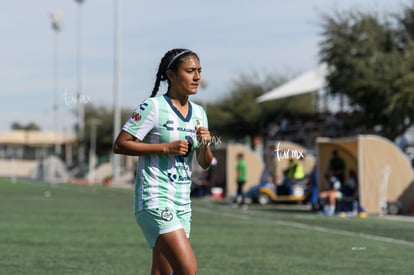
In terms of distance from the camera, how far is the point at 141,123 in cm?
639

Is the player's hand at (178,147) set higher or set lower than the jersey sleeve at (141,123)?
lower

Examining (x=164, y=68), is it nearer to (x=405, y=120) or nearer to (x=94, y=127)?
(x=405, y=120)

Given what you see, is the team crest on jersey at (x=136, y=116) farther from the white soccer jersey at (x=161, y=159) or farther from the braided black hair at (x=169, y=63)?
the braided black hair at (x=169, y=63)

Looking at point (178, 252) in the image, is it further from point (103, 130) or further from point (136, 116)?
point (103, 130)

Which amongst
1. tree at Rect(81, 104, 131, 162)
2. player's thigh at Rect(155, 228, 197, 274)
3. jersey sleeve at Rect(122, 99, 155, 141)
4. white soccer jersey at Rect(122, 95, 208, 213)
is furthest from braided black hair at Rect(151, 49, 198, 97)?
tree at Rect(81, 104, 131, 162)

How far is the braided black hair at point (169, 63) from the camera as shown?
6.50 meters

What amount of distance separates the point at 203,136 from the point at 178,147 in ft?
0.62

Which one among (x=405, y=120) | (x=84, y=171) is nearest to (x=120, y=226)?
(x=405, y=120)

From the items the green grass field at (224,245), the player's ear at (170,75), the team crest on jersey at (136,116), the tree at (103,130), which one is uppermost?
the tree at (103,130)

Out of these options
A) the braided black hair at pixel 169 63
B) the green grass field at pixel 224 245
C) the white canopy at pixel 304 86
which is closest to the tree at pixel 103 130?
the white canopy at pixel 304 86

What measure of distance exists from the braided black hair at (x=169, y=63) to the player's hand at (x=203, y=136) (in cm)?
49

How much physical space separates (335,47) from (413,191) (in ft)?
46.3

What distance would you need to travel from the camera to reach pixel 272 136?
55.0 meters

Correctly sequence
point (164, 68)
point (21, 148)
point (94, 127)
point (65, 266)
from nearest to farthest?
1. point (164, 68)
2. point (65, 266)
3. point (94, 127)
4. point (21, 148)
